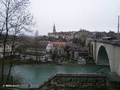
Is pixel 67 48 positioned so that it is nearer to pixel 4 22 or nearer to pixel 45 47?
pixel 45 47

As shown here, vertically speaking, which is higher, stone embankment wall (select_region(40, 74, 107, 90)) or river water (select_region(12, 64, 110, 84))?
stone embankment wall (select_region(40, 74, 107, 90))

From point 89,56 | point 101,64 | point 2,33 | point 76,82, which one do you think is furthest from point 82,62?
point 2,33

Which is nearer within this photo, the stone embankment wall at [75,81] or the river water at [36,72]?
the stone embankment wall at [75,81]

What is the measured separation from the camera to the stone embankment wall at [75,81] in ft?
27.2

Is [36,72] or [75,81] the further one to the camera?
[36,72]

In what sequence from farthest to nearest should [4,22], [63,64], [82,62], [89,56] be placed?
[89,56] → [82,62] → [63,64] → [4,22]

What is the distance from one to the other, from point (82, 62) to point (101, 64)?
2.51 m

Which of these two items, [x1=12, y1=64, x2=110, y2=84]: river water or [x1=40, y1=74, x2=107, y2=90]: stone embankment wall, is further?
[x1=12, y1=64, x2=110, y2=84]: river water

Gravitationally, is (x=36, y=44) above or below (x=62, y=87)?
above

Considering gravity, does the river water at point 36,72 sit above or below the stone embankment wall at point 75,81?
below

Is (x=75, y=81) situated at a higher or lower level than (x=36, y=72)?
higher

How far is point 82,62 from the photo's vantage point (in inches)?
815

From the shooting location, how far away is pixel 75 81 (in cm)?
842

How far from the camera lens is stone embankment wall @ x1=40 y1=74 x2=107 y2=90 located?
8297mm
